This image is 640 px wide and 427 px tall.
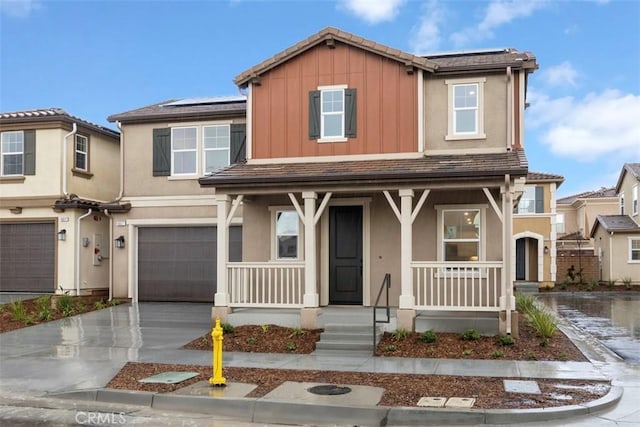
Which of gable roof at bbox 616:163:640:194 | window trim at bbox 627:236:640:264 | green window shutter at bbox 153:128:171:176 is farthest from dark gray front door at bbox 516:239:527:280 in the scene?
green window shutter at bbox 153:128:171:176

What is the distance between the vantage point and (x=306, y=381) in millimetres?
8773

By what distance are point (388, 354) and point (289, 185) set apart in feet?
13.3

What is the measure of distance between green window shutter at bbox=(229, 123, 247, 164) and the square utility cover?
28.7ft

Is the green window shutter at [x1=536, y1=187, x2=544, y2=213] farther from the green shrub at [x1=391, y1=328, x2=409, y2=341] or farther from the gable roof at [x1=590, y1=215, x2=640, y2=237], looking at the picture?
the green shrub at [x1=391, y1=328, x2=409, y2=341]

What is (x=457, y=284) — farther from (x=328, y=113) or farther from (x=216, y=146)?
(x=216, y=146)

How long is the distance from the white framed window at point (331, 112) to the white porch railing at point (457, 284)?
3645mm

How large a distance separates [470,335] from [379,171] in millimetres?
3603

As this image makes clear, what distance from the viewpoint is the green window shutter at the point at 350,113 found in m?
13.7

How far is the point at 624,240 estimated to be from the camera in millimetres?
29688

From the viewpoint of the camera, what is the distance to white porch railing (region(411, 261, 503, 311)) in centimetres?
1171

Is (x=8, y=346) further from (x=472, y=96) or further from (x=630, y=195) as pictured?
(x=630, y=195)

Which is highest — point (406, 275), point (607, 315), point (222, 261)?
point (222, 261)

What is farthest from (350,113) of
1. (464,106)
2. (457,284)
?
(457,284)

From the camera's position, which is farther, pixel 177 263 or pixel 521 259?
pixel 521 259
